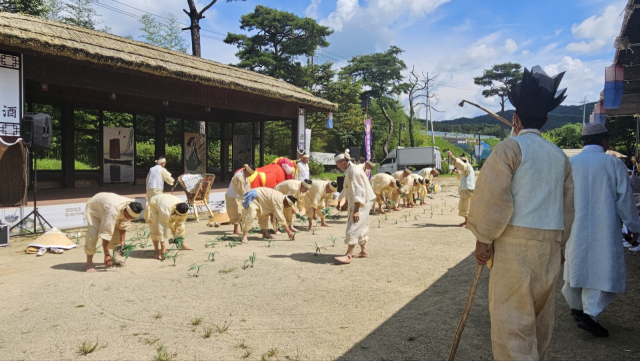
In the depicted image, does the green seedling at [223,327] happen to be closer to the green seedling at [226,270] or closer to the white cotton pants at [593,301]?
the green seedling at [226,270]

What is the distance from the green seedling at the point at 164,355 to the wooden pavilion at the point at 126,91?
6783 millimetres

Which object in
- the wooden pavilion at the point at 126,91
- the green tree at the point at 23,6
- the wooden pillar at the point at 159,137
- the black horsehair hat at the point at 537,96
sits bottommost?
the black horsehair hat at the point at 537,96

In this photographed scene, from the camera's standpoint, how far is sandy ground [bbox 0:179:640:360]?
3171 mm

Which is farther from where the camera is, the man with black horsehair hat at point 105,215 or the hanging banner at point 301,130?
the hanging banner at point 301,130

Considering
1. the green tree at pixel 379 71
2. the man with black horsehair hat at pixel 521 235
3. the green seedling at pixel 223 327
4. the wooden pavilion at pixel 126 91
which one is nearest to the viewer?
the man with black horsehair hat at pixel 521 235

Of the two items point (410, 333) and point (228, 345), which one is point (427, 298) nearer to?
point (410, 333)

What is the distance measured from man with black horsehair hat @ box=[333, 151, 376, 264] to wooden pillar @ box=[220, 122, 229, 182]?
12.9m

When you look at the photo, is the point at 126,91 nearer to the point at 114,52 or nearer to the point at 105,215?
the point at 114,52

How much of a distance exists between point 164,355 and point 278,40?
82.9 ft

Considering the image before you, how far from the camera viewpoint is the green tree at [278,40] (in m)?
25.3

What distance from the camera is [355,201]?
5695 millimetres

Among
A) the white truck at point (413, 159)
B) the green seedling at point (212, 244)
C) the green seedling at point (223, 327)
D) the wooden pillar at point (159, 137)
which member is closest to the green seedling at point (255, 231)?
the green seedling at point (212, 244)

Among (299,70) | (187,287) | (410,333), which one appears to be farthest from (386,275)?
(299,70)

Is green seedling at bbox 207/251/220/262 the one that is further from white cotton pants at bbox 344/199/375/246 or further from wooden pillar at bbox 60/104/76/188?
wooden pillar at bbox 60/104/76/188
